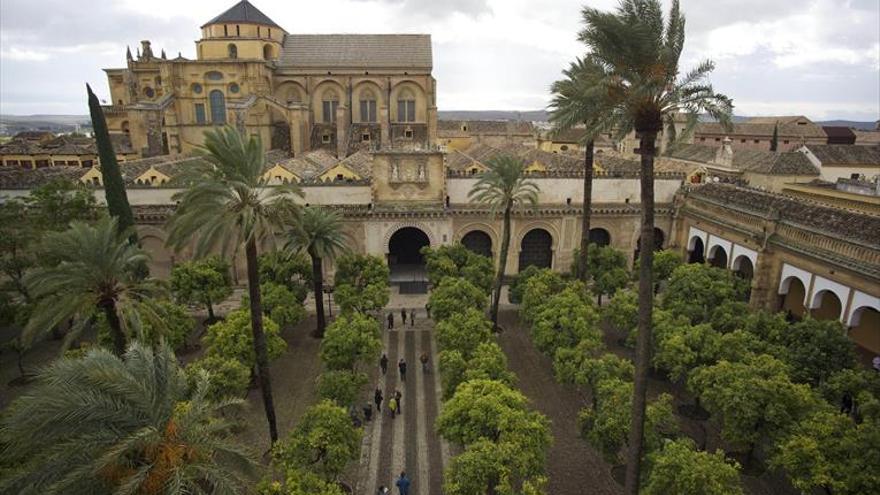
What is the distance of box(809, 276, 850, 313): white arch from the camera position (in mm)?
20609

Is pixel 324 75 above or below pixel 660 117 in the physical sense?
above

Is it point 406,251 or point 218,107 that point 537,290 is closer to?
point 406,251

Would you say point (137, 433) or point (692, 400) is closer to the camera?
point (137, 433)

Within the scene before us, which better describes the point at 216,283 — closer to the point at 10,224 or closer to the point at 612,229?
the point at 10,224

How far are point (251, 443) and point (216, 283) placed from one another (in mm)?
9045

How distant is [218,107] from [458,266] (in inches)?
1132

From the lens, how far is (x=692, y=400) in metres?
19.0

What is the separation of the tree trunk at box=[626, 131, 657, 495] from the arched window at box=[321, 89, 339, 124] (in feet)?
134

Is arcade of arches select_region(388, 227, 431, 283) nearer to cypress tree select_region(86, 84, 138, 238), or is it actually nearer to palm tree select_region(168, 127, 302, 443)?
cypress tree select_region(86, 84, 138, 238)

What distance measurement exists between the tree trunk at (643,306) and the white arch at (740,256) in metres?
17.5

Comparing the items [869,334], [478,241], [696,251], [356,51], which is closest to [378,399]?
[478,241]

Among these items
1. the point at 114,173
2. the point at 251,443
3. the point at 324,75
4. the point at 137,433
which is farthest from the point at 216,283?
the point at 324,75

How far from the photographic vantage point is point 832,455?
1204 cm

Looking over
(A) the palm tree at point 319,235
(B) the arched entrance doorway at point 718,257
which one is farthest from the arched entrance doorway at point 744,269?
(A) the palm tree at point 319,235
